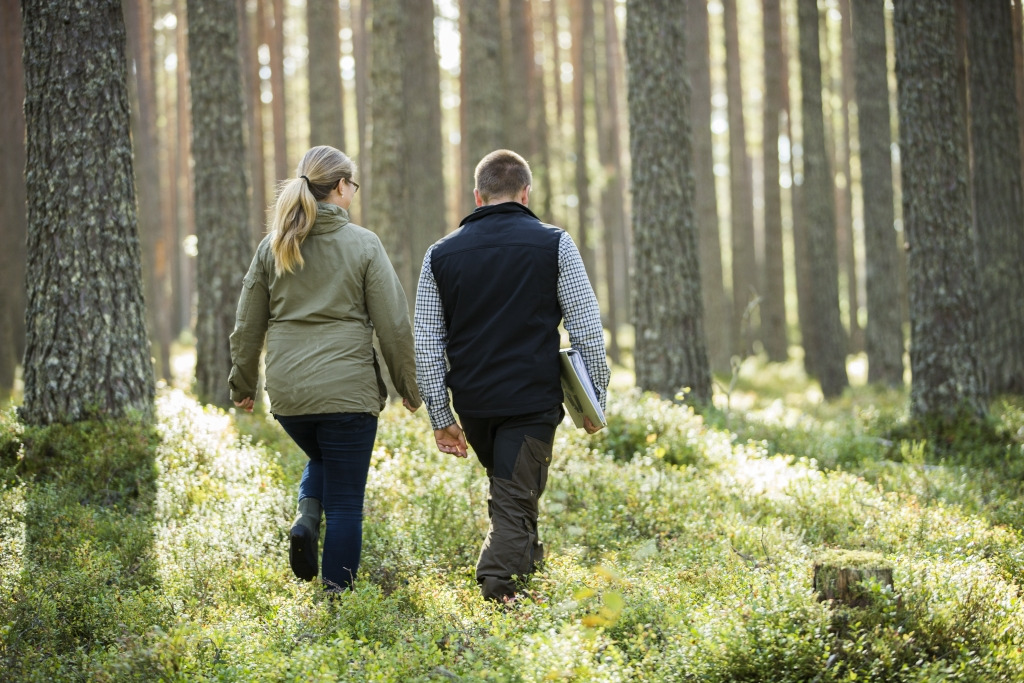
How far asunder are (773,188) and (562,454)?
13.3 meters

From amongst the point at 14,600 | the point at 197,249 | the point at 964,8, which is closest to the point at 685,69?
the point at 964,8

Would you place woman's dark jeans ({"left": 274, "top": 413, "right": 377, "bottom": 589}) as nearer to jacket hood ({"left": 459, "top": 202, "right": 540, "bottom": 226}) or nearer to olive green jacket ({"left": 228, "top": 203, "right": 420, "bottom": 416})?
olive green jacket ({"left": 228, "top": 203, "right": 420, "bottom": 416})

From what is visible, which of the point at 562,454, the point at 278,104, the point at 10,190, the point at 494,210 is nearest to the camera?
the point at 494,210

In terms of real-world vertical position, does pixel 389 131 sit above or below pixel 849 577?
above

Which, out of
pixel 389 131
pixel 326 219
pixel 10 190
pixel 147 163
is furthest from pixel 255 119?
pixel 326 219

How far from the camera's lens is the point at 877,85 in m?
14.8

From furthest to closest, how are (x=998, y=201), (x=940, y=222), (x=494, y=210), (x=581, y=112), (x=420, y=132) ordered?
(x=581, y=112)
(x=420, y=132)
(x=998, y=201)
(x=940, y=222)
(x=494, y=210)

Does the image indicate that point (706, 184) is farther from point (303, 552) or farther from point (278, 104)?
point (303, 552)

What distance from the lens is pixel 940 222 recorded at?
345 inches

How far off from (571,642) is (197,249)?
750 cm

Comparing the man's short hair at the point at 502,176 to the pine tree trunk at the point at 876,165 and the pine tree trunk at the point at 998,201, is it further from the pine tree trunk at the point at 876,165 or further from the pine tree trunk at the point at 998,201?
the pine tree trunk at the point at 876,165

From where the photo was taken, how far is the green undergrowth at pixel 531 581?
362 cm

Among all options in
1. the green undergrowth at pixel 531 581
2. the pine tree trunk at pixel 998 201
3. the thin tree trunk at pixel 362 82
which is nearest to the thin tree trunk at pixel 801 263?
the pine tree trunk at pixel 998 201

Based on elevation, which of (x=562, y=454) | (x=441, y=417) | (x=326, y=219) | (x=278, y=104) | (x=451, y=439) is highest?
(x=278, y=104)
